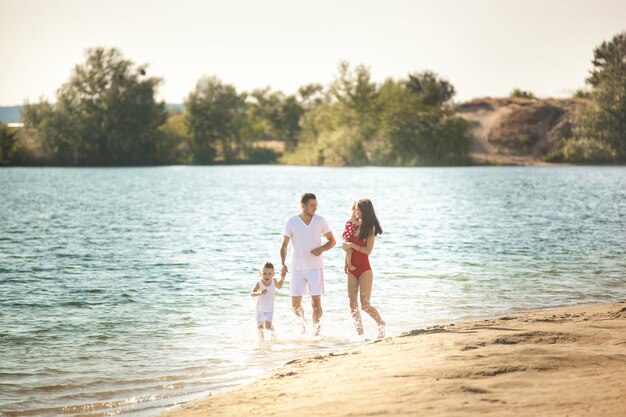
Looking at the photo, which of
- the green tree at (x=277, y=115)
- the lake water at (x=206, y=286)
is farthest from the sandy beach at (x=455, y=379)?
the green tree at (x=277, y=115)

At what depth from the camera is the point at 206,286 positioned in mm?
17578

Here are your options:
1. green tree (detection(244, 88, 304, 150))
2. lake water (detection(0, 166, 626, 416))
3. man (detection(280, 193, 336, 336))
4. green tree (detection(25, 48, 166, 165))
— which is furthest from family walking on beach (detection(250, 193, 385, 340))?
green tree (detection(244, 88, 304, 150))

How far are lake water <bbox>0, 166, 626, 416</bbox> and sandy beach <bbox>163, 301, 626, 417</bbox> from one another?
1087 mm

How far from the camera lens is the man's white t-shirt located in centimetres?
1140

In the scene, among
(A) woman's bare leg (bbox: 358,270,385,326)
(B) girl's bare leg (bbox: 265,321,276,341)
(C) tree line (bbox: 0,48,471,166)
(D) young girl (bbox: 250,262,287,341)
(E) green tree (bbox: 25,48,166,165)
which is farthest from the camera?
(E) green tree (bbox: 25,48,166,165)

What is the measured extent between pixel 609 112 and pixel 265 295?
96278 millimetres

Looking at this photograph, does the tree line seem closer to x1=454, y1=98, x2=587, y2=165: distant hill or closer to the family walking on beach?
x1=454, y1=98, x2=587, y2=165: distant hill

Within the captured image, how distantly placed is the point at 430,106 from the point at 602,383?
363 ft

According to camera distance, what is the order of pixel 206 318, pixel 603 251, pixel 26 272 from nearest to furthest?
pixel 206 318 < pixel 26 272 < pixel 603 251

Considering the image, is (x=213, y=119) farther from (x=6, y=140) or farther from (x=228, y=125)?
(x=6, y=140)

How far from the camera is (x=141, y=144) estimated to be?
128000mm

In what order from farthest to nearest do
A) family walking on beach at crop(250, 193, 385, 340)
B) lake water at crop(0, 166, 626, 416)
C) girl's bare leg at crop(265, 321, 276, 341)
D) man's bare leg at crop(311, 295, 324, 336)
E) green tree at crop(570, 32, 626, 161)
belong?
green tree at crop(570, 32, 626, 161) < man's bare leg at crop(311, 295, 324, 336) < girl's bare leg at crop(265, 321, 276, 341) < family walking on beach at crop(250, 193, 385, 340) < lake water at crop(0, 166, 626, 416)

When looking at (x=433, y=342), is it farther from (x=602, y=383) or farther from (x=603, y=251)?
(x=603, y=251)

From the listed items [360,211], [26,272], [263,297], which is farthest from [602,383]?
[26,272]
